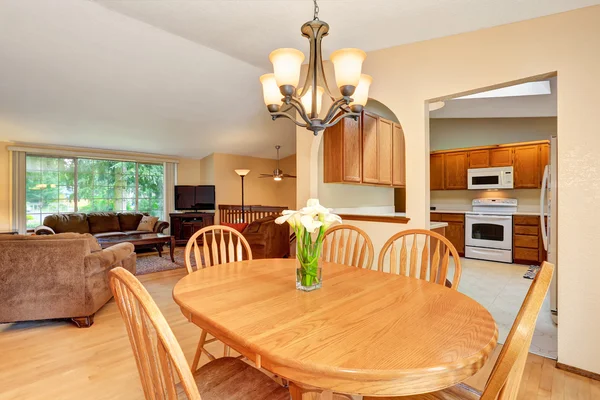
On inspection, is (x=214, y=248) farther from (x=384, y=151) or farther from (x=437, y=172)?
(x=437, y=172)

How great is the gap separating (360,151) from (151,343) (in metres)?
3.18

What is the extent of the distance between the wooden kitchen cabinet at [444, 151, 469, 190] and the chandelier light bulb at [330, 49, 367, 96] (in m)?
4.90

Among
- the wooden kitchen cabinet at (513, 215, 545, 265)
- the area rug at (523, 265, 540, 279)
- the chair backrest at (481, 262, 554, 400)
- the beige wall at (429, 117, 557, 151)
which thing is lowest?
the area rug at (523, 265, 540, 279)

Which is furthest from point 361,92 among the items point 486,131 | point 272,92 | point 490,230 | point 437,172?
point 486,131

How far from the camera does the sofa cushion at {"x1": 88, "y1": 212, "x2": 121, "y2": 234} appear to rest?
5.78 metres

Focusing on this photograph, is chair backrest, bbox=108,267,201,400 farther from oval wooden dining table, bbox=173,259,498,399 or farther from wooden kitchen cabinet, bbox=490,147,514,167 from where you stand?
wooden kitchen cabinet, bbox=490,147,514,167

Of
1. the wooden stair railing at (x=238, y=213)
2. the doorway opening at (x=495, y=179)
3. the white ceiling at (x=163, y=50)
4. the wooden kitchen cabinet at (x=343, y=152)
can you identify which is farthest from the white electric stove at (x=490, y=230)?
the wooden stair railing at (x=238, y=213)

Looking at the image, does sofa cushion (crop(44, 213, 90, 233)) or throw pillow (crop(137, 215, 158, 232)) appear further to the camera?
throw pillow (crop(137, 215, 158, 232))

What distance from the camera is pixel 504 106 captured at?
173 inches

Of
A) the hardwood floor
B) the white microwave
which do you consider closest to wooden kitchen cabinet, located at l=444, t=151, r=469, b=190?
the white microwave

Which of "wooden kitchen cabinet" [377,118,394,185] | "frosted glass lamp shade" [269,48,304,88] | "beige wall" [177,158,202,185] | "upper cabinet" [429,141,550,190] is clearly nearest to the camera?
"frosted glass lamp shade" [269,48,304,88]

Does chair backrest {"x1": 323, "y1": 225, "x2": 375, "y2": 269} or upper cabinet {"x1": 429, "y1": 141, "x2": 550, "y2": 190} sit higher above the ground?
upper cabinet {"x1": 429, "y1": 141, "x2": 550, "y2": 190}

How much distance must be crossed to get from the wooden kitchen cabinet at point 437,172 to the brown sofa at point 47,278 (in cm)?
574

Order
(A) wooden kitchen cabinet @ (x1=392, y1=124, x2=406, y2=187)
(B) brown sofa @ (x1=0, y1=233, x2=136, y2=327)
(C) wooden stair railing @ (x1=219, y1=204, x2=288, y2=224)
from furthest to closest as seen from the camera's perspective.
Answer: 1. (C) wooden stair railing @ (x1=219, y1=204, x2=288, y2=224)
2. (A) wooden kitchen cabinet @ (x1=392, y1=124, x2=406, y2=187)
3. (B) brown sofa @ (x1=0, y1=233, x2=136, y2=327)
